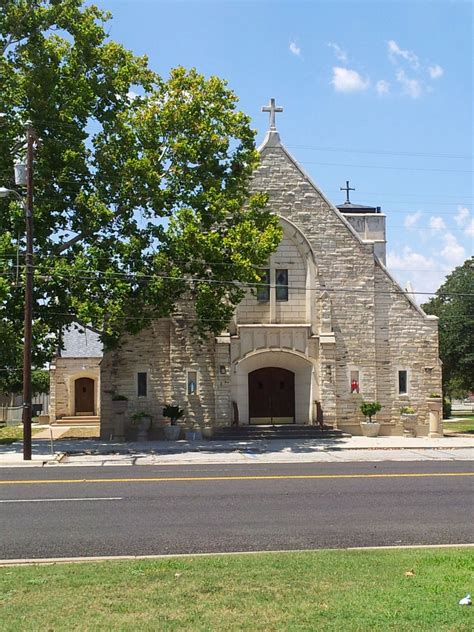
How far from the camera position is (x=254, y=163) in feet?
82.4

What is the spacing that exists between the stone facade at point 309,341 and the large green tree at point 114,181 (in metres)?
3.51

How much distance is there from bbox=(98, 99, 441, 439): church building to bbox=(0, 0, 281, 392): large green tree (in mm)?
3482

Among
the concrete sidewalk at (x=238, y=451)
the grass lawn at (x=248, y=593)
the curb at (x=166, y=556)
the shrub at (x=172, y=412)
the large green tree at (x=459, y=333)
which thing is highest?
the large green tree at (x=459, y=333)

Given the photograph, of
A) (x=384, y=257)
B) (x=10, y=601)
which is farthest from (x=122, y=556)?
(x=384, y=257)

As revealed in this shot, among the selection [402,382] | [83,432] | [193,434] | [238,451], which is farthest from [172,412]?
[402,382]

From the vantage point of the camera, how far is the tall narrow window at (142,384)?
90.6 feet

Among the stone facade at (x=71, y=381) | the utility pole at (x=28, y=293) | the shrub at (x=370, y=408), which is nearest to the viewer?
the utility pole at (x=28, y=293)

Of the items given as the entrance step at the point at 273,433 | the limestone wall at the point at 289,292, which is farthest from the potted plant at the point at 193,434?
the limestone wall at the point at 289,292

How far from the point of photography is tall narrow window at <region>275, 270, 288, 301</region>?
2888cm

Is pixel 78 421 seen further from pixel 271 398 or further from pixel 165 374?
pixel 271 398

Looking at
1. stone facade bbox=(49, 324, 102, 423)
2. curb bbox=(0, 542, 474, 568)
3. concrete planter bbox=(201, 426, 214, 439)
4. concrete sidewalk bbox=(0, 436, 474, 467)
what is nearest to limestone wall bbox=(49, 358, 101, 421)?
stone facade bbox=(49, 324, 102, 423)

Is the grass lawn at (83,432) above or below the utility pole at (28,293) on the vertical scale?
below

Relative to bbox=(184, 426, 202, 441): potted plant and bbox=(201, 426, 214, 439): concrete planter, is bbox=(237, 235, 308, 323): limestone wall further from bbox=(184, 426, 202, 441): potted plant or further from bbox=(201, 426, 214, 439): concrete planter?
bbox=(184, 426, 202, 441): potted plant

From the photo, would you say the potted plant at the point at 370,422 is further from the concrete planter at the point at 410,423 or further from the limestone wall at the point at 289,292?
the limestone wall at the point at 289,292
